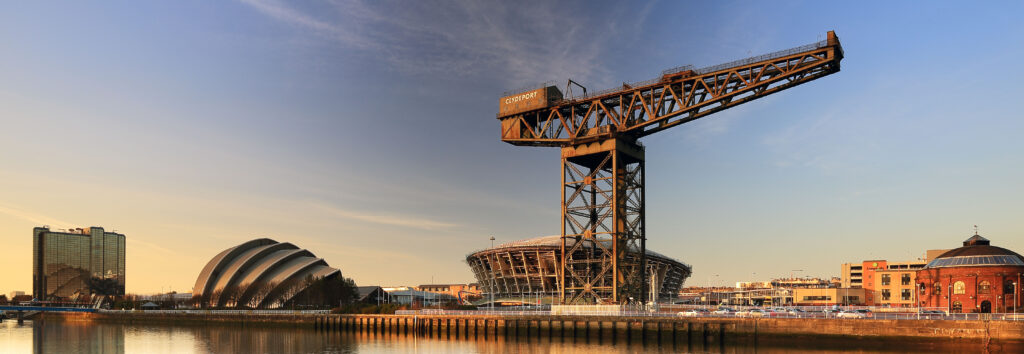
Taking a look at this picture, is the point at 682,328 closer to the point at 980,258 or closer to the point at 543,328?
the point at 543,328

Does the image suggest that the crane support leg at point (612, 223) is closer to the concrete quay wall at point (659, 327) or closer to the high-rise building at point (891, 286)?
the concrete quay wall at point (659, 327)

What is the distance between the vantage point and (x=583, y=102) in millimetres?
72812

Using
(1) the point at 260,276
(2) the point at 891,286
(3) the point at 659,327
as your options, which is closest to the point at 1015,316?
(3) the point at 659,327

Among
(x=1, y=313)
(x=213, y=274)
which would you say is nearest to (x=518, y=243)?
(x=213, y=274)

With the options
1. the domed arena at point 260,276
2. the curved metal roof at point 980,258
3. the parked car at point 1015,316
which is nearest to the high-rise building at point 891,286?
the curved metal roof at point 980,258

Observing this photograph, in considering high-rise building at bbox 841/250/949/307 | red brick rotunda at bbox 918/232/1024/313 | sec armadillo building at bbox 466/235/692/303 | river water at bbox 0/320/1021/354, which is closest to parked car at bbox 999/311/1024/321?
river water at bbox 0/320/1021/354

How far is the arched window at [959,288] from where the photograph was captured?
244 feet

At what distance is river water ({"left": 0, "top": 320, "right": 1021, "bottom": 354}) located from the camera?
5487 cm

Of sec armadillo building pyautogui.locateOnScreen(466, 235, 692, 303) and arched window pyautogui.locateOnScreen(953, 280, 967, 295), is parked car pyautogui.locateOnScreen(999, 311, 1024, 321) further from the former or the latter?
sec armadillo building pyautogui.locateOnScreen(466, 235, 692, 303)

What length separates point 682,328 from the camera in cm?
6259

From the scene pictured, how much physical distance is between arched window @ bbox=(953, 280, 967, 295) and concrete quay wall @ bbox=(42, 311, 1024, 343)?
26644mm

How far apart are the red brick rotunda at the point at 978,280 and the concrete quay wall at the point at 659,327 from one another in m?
20.8

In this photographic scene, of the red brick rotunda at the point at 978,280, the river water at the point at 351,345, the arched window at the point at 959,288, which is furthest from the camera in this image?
the arched window at the point at 959,288

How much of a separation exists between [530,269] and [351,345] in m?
51.2
